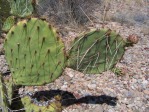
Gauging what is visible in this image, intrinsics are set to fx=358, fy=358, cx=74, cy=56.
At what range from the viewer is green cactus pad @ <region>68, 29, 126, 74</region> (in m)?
2.90

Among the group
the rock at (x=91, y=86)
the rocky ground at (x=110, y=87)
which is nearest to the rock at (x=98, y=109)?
the rocky ground at (x=110, y=87)

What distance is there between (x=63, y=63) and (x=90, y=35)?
32 cm

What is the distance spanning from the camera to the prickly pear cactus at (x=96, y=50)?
2.90 meters

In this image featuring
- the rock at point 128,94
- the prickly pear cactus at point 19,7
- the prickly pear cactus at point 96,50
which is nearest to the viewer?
the prickly pear cactus at point 96,50

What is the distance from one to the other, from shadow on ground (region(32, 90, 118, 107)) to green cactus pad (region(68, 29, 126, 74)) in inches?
40.0

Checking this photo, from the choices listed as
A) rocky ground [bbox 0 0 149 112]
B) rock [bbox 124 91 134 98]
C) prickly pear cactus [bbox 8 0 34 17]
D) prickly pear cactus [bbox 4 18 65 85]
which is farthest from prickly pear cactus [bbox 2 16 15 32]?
rock [bbox 124 91 134 98]

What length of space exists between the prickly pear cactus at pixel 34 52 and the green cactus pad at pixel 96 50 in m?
0.13

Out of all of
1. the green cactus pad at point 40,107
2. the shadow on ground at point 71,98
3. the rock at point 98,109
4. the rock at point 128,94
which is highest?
the green cactus pad at point 40,107

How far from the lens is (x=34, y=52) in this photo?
2.93m

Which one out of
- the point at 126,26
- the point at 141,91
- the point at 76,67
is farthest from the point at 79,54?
the point at 126,26

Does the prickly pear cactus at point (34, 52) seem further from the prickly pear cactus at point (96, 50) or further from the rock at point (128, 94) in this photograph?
the rock at point (128, 94)

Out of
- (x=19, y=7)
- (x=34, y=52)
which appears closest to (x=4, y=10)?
(x=19, y=7)

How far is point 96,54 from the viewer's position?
3.08 meters

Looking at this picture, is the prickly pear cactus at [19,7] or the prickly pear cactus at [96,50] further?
the prickly pear cactus at [19,7]
